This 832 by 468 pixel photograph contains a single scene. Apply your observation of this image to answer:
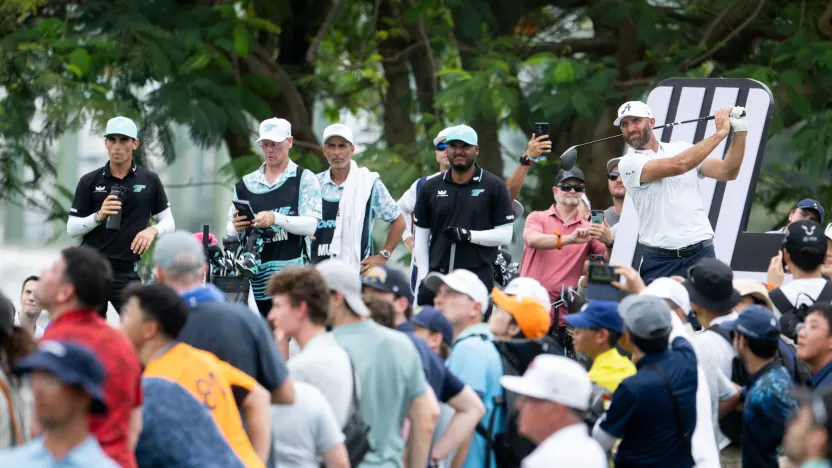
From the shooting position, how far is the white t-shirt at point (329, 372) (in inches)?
223

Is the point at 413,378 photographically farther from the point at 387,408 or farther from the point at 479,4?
the point at 479,4

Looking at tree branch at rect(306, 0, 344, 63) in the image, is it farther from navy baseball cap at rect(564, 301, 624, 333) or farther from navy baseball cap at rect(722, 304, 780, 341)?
navy baseball cap at rect(722, 304, 780, 341)

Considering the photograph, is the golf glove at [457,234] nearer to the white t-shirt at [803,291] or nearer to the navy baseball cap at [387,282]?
the white t-shirt at [803,291]

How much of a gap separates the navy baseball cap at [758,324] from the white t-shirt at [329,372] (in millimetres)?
2352

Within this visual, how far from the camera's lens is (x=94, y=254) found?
5141mm

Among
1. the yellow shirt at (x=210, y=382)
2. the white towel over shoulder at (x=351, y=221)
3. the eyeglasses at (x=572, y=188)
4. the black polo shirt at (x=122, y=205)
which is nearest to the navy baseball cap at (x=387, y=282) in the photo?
the yellow shirt at (x=210, y=382)

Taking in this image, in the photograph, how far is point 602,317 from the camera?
23.3ft

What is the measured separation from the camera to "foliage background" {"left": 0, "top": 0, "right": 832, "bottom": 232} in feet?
43.1

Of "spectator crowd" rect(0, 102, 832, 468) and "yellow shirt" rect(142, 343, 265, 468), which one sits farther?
"yellow shirt" rect(142, 343, 265, 468)

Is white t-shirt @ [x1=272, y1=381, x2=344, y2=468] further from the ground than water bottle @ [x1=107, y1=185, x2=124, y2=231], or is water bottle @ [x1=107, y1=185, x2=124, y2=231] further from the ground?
water bottle @ [x1=107, y1=185, x2=124, y2=231]

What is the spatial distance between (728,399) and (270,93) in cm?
845

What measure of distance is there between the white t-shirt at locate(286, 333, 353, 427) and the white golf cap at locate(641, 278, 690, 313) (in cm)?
227

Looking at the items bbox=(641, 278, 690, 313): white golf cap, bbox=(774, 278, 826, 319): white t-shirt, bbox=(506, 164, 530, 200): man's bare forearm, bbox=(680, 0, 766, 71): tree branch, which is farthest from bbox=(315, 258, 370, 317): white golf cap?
bbox=(680, 0, 766, 71): tree branch

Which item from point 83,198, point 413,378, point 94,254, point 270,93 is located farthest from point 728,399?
point 270,93
